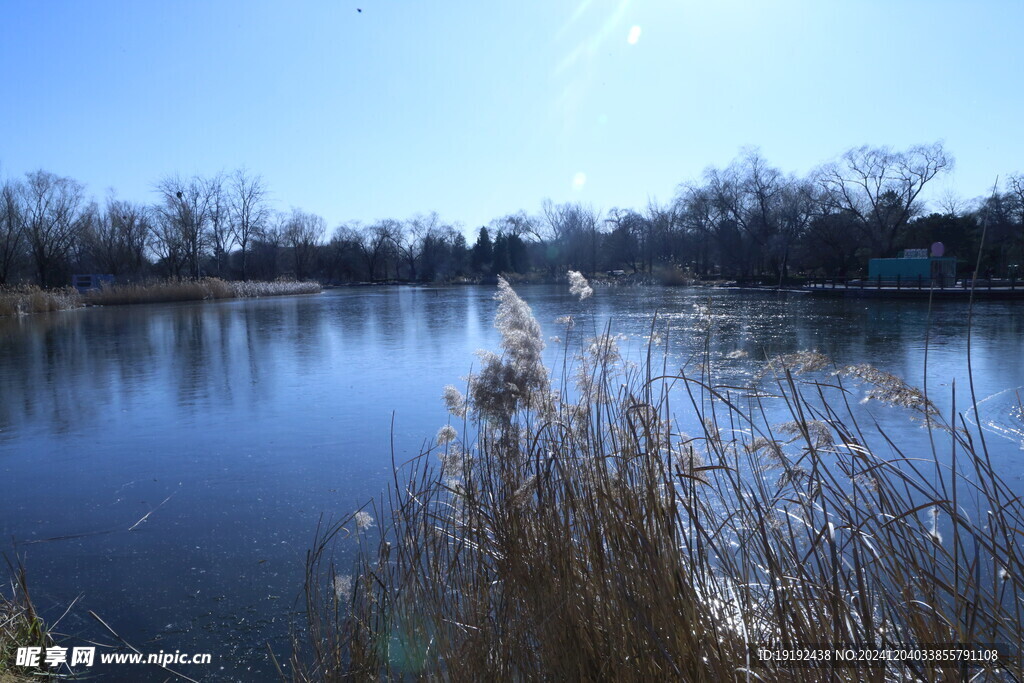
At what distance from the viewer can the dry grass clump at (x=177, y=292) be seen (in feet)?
97.1

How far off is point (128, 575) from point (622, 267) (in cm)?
5344

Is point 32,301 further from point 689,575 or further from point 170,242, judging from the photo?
point 689,575

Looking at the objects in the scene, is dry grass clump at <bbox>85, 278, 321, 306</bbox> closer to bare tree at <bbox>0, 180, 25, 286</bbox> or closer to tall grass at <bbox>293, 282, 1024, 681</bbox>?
bare tree at <bbox>0, 180, 25, 286</bbox>

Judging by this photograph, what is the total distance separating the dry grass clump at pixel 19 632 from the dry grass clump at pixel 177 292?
98.6 ft

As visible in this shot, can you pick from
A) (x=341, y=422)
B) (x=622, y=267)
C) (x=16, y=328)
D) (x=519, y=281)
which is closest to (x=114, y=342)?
(x=16, y=328)

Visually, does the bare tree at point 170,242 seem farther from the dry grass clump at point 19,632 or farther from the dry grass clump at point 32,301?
the dry grass clump at point 19,632

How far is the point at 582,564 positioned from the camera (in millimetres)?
2123

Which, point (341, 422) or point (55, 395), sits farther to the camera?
point (55, 395)

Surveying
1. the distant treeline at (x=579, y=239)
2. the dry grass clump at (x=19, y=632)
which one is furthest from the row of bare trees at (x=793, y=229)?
the dry grass clump at (x=19, y=632)

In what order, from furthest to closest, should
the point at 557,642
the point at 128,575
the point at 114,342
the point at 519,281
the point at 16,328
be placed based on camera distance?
the point at 519,281 → the point at 16,328 → the point at 114,342 → the point at 128,575 → the point at 557,642

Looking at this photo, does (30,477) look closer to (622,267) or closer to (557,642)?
(557,642)

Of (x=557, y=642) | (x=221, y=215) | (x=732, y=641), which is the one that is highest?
(x=221, y=215)

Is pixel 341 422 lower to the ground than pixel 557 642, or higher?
lower

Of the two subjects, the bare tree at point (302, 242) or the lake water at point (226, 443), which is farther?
the bare tree at point (302, 242)
